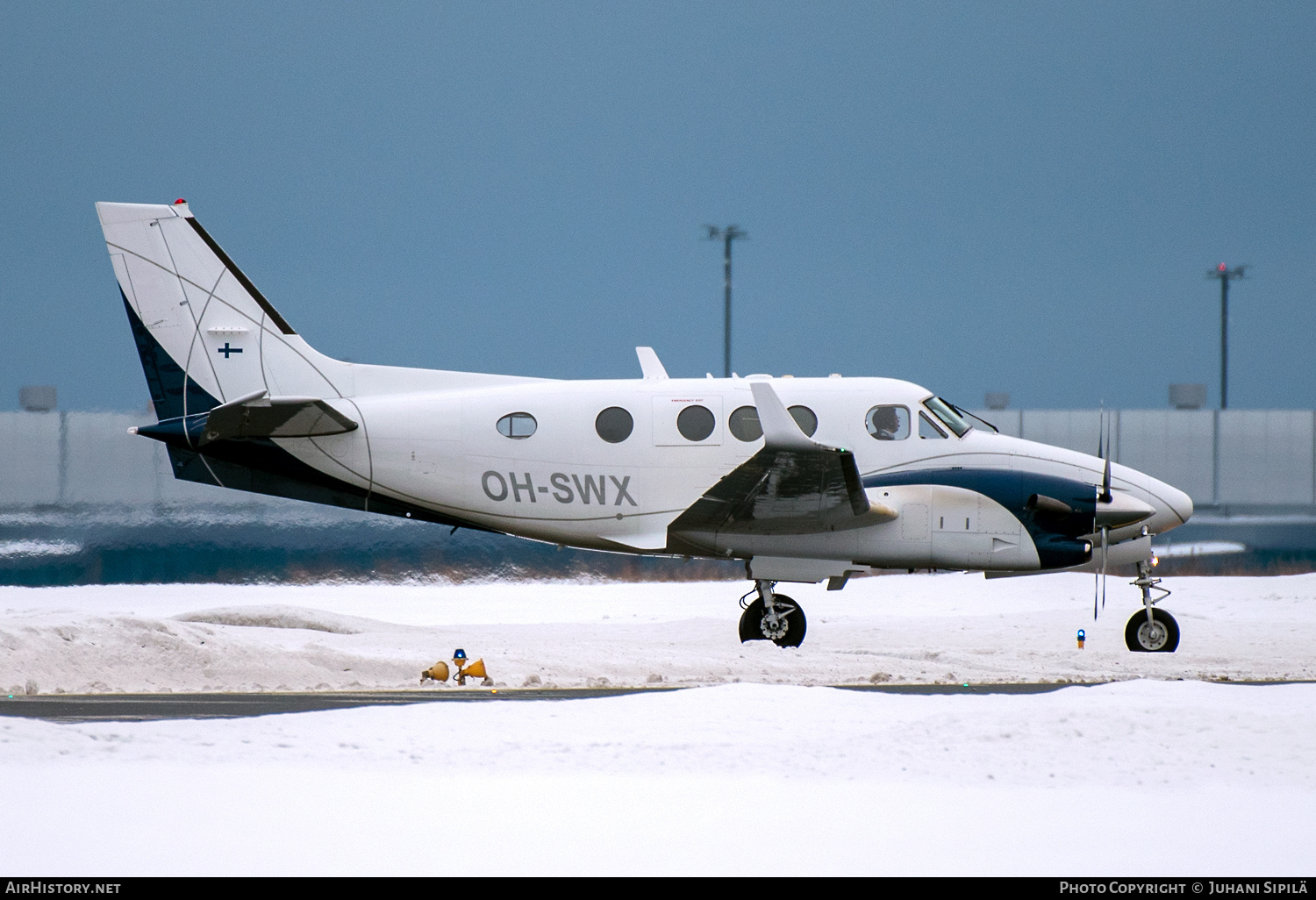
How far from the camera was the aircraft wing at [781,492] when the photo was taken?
12992 millimetres

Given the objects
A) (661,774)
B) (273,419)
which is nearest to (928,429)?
(273,419)

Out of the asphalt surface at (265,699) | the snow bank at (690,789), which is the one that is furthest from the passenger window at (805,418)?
the snow bank at (690,789)

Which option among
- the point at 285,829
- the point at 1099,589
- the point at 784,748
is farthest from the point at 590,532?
the point at 1099,589

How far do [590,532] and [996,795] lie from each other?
8865 millimetres

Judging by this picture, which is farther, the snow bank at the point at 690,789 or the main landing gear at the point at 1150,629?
the main landing gear at the point at 1150,629

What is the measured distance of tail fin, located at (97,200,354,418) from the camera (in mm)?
15297

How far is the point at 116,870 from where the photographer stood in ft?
16.7

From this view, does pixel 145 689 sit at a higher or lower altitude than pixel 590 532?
lower

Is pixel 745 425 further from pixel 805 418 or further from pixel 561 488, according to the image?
pixel 561 488

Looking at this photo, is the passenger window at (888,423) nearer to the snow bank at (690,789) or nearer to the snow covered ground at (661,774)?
the snow covered ground at (661,774)

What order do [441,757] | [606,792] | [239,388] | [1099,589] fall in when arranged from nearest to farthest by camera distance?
[606,792]
[441,757]
[239,388]
[1099,589]

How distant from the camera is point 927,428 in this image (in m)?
14.8

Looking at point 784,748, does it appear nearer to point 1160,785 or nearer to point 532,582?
point 1160,785

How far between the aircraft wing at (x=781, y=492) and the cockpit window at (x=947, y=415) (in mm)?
1329
